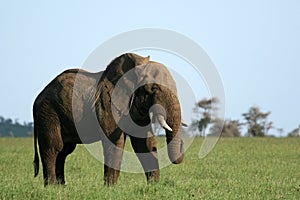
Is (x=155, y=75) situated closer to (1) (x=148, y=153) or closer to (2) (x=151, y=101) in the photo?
(2) (x=151, y=101)

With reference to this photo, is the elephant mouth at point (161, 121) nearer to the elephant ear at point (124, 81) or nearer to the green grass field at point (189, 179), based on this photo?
the elephant ear at point (124, 81)

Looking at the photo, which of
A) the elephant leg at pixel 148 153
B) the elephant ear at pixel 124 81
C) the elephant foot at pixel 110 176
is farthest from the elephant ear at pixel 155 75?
the elephant foot at pixel 110 176

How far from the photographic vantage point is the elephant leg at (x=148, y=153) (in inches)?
501

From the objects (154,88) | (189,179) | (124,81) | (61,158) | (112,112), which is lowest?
(189,179)

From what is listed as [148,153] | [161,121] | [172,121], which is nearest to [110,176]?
[148,153]

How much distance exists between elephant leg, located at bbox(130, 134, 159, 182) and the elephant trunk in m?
0.88

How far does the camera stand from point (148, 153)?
12844 mm

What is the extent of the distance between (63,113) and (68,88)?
0.49 meters

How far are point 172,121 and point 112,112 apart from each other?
3.95 ft

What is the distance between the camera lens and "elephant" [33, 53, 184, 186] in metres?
11.9

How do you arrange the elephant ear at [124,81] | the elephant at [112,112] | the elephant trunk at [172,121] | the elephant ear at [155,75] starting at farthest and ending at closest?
the elephant ear at [124,81] → the elephant ear at [155,75] → the elephant at [112,112] → the elephant trunk at [172,121]

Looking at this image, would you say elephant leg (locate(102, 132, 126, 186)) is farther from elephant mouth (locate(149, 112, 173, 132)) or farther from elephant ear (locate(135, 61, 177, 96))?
elephant ear (locate(135, 61, 177, 96))

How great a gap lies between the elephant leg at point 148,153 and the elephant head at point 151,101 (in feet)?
0.84

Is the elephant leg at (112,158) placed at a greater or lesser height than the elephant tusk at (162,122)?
lesser
